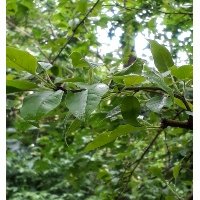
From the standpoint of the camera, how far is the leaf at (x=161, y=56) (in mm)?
438

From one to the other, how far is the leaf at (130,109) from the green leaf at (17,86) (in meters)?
0.11

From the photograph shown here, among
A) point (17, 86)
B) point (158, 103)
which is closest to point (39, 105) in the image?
point (17, 86)

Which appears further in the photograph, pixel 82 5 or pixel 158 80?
pixel 82 5

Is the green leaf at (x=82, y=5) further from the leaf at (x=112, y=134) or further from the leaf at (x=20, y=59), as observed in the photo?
the leaf at (x=20, y=59)

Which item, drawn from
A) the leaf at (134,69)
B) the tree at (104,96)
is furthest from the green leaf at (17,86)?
the leaf at (134,69)

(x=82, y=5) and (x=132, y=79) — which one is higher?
(x=132, y=79)

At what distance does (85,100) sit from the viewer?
373mm

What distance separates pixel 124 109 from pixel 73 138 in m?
0.98

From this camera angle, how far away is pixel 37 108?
0.36 m

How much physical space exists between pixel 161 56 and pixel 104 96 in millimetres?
78

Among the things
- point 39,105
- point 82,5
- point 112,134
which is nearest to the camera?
point 39,105

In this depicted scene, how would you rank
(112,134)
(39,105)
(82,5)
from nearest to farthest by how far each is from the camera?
(39,105), (112,134), (82,5)

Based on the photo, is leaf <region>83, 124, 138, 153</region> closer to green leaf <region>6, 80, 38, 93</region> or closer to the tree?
the tree

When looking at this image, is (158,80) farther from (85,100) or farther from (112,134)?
(112,134)
